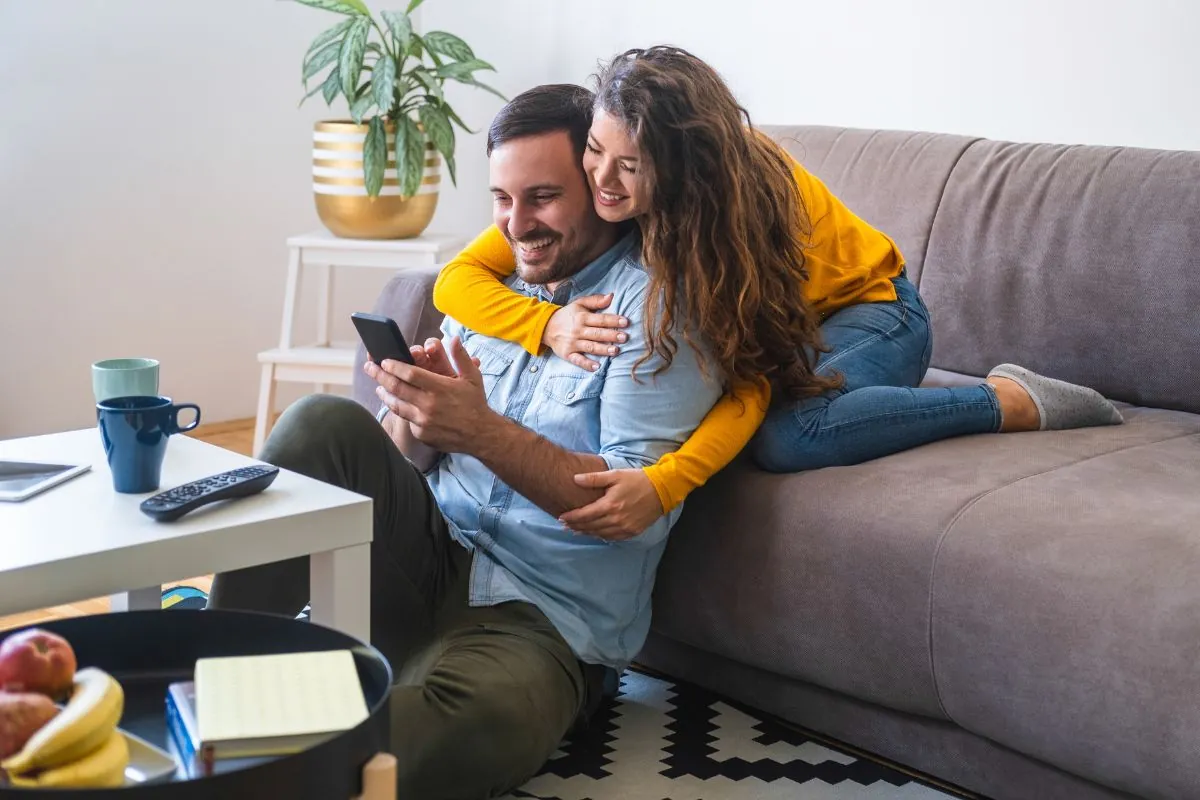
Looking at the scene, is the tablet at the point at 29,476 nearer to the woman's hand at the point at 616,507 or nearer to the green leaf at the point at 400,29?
the woman's hand at the point at 616,507

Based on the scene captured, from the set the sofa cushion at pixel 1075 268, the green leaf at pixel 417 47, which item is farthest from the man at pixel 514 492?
the green leaf at pixel 417 47

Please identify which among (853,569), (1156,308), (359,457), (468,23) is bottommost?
(853,569)

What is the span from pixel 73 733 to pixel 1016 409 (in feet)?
4.67

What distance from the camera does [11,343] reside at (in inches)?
123

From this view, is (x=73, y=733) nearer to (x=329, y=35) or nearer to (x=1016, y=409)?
(x=1016, y=409)

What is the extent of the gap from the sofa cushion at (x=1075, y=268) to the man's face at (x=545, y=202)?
0.77m

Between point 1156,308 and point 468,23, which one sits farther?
point 468,23

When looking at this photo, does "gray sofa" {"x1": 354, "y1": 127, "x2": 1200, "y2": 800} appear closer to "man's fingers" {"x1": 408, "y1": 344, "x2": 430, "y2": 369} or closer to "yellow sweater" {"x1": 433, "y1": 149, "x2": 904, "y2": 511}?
"yellow sweater" {"x1": 433, "y1": 149, "x2": 904, "y2": 511}

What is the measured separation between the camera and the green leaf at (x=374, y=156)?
3.04 meters

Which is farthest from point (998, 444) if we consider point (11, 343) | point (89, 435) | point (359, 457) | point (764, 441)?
point (11, 343)

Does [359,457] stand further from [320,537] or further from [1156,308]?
[1156,308]

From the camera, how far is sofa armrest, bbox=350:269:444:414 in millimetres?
2156

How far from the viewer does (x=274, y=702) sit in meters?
0.86

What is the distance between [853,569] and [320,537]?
65 cm
